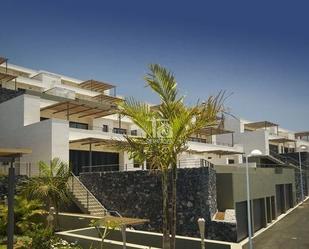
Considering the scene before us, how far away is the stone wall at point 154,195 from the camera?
2003 cm

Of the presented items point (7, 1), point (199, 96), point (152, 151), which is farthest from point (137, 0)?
point (152, 151)

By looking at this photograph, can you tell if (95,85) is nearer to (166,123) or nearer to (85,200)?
(85,200)

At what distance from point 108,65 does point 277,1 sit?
5.92 m

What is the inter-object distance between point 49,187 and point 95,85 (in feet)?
98.1

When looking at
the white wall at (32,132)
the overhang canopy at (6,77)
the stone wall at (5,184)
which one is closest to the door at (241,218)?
the white wall at (32,132)

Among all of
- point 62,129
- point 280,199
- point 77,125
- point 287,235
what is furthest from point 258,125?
point 62,129

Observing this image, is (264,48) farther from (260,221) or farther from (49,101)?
(49,101)

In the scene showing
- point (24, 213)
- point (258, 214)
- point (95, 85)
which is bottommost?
point (258, 214)

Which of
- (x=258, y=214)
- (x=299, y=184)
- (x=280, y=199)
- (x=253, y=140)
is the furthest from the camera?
(x=253, y=140)

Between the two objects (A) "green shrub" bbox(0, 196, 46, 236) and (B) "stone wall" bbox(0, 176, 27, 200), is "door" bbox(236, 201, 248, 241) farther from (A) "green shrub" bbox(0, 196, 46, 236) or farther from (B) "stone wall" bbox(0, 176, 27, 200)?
Result: (B) "stone wall" bbox(0, 176, 27, 200)

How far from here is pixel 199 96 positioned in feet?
29.9

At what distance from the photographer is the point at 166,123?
9.09m

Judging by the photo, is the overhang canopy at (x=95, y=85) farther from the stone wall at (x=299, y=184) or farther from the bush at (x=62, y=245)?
the bush at (x=62, y=245)

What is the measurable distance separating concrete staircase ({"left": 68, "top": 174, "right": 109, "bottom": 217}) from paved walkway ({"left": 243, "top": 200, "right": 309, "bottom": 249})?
883cm
